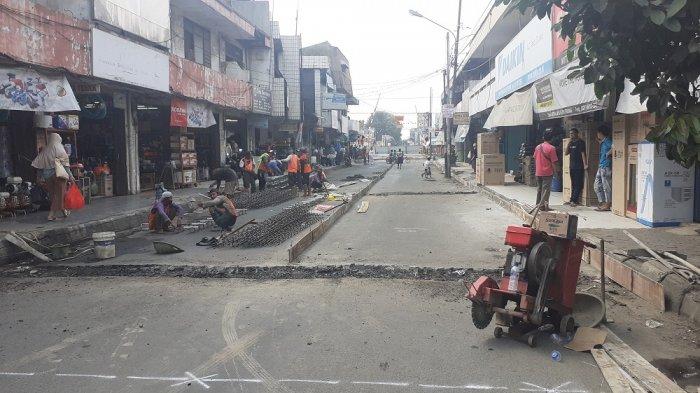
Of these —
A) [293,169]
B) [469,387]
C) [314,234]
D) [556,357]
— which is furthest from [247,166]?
[469,387]

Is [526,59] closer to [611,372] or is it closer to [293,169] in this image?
[293,169]

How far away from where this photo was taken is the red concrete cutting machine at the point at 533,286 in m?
4.65

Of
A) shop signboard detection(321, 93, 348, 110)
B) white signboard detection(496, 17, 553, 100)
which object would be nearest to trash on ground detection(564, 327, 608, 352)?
white signboard detection(496, 17, 553, 100)

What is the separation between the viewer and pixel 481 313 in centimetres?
477

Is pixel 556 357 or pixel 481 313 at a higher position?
pixel 481 313

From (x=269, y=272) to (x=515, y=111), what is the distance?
11.6 metres

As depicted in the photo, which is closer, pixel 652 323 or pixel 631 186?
pixel 652 323

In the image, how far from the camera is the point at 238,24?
23.7 m

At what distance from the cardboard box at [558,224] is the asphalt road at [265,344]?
0.96m

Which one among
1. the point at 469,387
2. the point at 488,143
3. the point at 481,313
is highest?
the point at 488,143

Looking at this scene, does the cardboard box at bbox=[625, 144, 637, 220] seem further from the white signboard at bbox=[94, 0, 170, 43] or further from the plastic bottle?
the white signboard at bbox=[94, 0, 170, 43]

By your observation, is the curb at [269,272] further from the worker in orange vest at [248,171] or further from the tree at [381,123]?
the tree at [381,123]

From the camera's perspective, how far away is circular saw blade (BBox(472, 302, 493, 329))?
15.6 feet

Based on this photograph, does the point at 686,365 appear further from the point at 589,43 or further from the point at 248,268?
the point at 248,268
